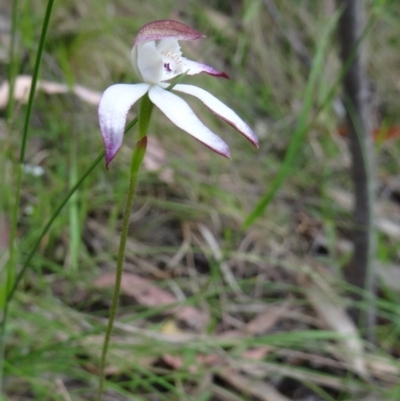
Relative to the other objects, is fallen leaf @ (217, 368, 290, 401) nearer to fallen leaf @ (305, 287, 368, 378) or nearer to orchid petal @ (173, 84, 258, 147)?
fallen leaf @ (305, 287, 368, 378)

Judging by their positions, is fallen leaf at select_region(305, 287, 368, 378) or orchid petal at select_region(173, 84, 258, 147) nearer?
orchid petal at select_region(173, 84, 258, 147)

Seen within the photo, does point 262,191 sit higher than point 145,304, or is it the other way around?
point 262,191

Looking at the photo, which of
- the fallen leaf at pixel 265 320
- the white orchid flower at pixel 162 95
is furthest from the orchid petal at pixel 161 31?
the fallen leaf at pixel 265 320

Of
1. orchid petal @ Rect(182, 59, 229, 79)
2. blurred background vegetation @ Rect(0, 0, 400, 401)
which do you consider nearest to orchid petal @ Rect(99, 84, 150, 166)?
orchid petal @ Rect(182, 59, 229, 79)

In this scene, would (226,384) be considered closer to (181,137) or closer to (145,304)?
(145,304)

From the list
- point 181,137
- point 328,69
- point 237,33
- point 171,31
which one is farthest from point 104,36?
point 171,31

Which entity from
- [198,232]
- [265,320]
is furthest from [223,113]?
[198,232]

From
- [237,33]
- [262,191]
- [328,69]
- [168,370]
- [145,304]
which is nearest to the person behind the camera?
[168,370]
